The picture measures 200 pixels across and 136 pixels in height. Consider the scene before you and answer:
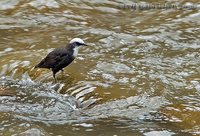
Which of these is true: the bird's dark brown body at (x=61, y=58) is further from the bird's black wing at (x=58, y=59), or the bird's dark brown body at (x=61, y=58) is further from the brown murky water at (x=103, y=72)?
the brown murky water at (x=103, y=72)

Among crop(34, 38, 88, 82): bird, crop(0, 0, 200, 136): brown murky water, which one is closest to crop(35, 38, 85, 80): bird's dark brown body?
crop(34, 38, 88, 82): bird

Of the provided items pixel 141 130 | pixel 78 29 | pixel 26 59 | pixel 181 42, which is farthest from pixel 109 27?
pixel 141 130

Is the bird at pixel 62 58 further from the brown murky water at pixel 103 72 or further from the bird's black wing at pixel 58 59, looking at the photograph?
the brown murky water at pixel 103 72

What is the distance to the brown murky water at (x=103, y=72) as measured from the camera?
7.96 metres

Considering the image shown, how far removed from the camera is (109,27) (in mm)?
14359

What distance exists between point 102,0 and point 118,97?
875 cm

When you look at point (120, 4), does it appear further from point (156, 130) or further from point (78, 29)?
point (156, 130)

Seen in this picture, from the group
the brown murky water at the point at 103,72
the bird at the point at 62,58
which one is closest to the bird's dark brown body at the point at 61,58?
the bird at the point at 62,58

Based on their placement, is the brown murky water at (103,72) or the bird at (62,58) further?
the bird at (62,58)

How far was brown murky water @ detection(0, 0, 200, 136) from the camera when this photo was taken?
26.1 ft

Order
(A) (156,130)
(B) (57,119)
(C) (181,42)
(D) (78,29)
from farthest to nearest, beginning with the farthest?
1. (D) (78,29)
2. (C) (181,42)
3. (B) (57,119)
4. (A) (156,130)

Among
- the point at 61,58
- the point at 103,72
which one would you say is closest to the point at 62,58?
the point at 61,58

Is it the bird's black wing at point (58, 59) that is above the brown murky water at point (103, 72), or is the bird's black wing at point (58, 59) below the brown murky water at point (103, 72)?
above

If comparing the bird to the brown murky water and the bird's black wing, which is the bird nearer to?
the bird's black wing
